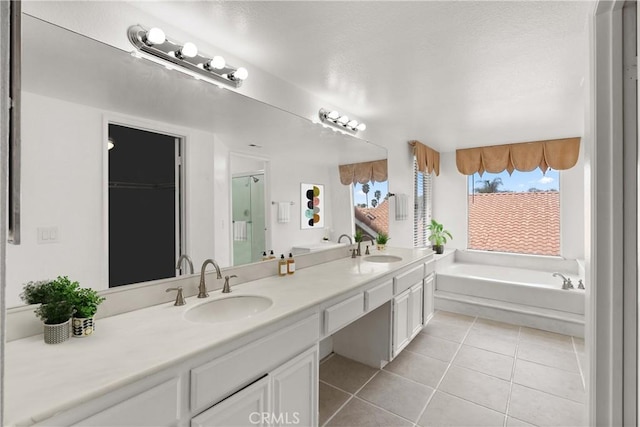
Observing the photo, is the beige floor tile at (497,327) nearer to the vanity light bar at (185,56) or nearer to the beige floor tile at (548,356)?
the beige floor tile at (548,356)

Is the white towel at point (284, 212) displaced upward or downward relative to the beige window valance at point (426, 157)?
downward

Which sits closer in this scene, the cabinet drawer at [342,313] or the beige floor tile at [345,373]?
the cabinet drawer at [342,313]

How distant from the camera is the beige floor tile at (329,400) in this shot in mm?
1900

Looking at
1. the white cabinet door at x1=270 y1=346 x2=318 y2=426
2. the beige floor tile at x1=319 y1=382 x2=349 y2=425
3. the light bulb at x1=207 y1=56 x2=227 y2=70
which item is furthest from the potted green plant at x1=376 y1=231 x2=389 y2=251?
the light bulb at x1=207 y1=56 x2=227 y2=70

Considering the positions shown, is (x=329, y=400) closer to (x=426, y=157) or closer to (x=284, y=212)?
(x=284, y=212)

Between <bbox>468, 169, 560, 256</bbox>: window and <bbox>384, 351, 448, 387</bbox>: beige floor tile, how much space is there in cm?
294

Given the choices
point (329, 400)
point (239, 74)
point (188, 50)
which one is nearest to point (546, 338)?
point (329, 400)

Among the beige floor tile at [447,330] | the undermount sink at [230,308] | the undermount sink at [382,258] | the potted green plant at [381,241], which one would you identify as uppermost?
the potted green plant at [381,241]

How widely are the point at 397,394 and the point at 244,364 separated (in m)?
1.44

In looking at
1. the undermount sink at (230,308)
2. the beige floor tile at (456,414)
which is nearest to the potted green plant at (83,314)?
the undermount sink at (230,308)

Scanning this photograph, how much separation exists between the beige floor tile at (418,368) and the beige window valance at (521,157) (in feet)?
10.4

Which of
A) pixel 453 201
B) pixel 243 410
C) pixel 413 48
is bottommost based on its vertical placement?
pixel 243 410

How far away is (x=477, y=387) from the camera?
7.14 feet

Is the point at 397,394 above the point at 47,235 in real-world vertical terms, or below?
below
